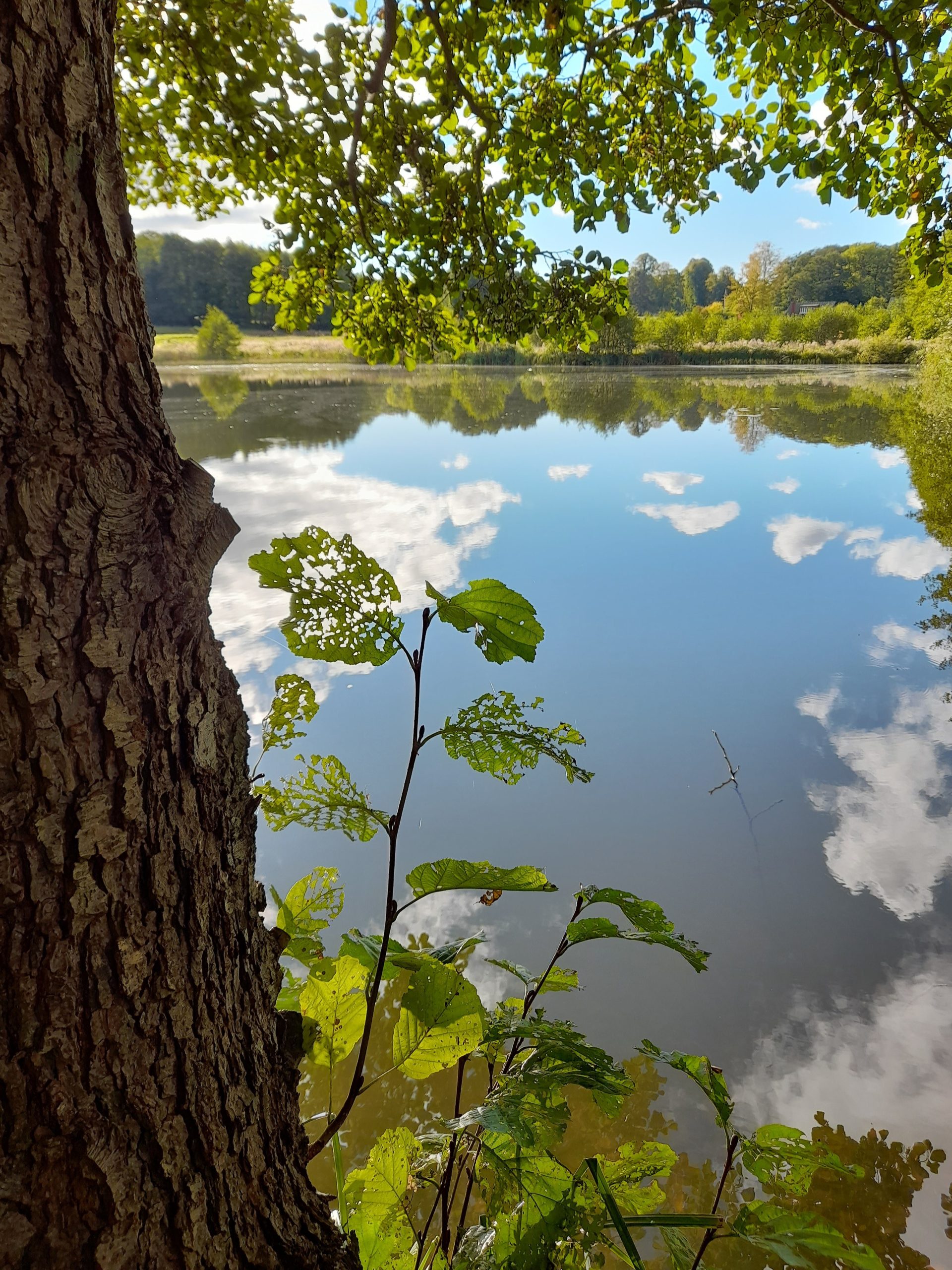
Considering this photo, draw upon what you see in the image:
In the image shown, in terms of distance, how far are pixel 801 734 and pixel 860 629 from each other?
1241mm

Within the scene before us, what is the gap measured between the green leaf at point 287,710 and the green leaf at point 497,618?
0.52ft

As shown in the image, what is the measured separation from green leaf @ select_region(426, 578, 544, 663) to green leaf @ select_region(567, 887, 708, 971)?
0.77 ft

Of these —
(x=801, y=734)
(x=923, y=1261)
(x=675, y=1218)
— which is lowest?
(x=923, y=1261)

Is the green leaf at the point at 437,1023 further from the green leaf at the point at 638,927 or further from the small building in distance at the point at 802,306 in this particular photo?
the small building in distance at the point at 802,306

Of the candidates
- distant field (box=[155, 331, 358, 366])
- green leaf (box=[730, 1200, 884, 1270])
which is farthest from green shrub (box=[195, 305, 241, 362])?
green leaf (box=[730, 1200, 884, 1270])

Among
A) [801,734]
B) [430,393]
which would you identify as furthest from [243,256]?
[801,734]

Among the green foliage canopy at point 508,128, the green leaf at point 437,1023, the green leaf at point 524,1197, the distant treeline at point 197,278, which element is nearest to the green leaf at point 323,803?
the green leaf at point 437,1023

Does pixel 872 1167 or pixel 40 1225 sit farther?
pixel 872 1167

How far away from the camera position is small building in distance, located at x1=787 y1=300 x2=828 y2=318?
38.5 meters

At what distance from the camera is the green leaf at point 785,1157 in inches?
20.9

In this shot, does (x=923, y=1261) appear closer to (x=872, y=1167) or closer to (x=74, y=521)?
(x=872, y=1167)

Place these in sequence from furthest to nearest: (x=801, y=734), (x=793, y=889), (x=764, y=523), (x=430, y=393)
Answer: (x=430, y=393), (x=764, y=523), (x=801, y=734), (x=793, y=889)

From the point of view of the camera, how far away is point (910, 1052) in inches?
58.9

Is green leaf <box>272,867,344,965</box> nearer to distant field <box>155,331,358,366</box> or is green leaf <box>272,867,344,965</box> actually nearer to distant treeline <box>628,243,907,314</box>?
distant field <box>155,331,358,366</box>
